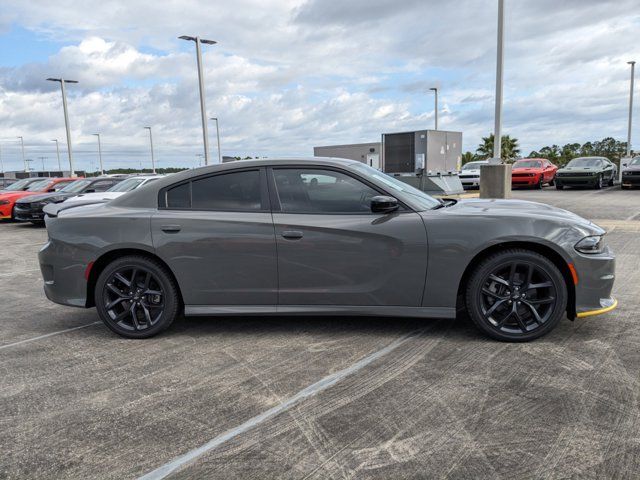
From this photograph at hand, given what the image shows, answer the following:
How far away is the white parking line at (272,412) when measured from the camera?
8.44ft

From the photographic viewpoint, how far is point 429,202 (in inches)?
179

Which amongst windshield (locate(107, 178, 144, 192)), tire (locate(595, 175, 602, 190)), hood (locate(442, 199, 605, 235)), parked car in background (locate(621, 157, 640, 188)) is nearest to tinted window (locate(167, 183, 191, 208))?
hood (locate(442, 199, 605, 235))

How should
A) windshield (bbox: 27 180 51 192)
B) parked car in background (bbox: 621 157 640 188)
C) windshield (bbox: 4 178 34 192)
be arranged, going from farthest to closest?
parked car in background (bbox: 621 157 640 188), windshield (bbox: 4 178 34 192), windshield (bbox: 27 180 51 192)

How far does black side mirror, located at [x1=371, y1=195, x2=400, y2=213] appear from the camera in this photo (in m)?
4.10

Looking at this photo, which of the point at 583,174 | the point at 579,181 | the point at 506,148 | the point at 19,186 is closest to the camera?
the point at 19,186

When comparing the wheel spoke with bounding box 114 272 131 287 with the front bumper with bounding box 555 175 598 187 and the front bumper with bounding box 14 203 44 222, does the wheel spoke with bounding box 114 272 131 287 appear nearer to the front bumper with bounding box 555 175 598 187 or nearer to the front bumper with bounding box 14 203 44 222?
the front bumper with bounding box 14 203 44 222

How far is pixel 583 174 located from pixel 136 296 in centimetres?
2325

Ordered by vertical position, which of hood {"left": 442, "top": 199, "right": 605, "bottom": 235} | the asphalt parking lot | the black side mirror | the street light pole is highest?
the street light pole

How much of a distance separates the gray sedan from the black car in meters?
11.6

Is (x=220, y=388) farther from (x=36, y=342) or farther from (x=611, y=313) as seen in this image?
(x=611, y=313)

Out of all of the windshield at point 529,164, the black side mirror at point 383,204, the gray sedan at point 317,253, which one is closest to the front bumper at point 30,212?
the gray sedan at point 317,253

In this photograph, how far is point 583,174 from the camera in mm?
23281

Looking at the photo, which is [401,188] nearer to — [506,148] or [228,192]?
[228,192]

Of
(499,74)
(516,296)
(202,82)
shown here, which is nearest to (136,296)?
(516,296)
